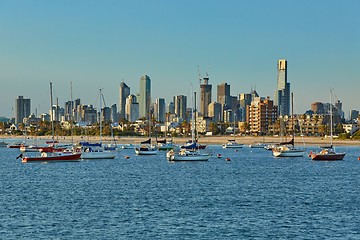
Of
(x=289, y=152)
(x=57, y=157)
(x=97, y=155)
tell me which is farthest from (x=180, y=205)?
(x=289, y=152)

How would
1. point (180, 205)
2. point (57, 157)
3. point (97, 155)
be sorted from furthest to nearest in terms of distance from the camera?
point (97, 155), point (57, 157), point (180, 205)

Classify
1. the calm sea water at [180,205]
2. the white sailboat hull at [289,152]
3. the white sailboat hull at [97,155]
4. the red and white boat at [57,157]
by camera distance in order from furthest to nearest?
the white sailboat hull at [289,152] → the white sailboat hull at [97,155] → the red and white boat at [57,157] → the calm sea water at [180,205]

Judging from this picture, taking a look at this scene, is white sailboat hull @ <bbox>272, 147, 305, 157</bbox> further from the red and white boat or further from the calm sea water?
the calm sea water

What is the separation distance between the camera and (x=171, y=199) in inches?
2653

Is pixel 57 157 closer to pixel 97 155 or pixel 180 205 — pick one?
pixel 97 155

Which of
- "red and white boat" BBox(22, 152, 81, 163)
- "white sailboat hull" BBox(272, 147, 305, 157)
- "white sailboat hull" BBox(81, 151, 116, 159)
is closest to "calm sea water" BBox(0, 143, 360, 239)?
"red and white boat" BBox(22, 152, 81, 163)

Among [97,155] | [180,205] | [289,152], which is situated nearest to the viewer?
[180,205]

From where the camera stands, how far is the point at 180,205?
6253 centimetres

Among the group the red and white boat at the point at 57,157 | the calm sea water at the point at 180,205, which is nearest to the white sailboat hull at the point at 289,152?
the red and white boat at the point at 57,157

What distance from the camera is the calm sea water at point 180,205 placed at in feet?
163

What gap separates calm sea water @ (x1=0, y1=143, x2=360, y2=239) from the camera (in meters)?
49.6

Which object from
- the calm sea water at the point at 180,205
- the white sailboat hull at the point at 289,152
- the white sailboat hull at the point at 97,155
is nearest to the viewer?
the calm sea water at the point at 180,205

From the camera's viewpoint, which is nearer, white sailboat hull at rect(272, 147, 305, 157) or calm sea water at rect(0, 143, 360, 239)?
calm sea water at rect(0, 143, 360, 239)

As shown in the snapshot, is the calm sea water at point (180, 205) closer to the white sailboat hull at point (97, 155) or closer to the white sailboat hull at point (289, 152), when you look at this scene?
the white sailboat hull at point (97, 155)
